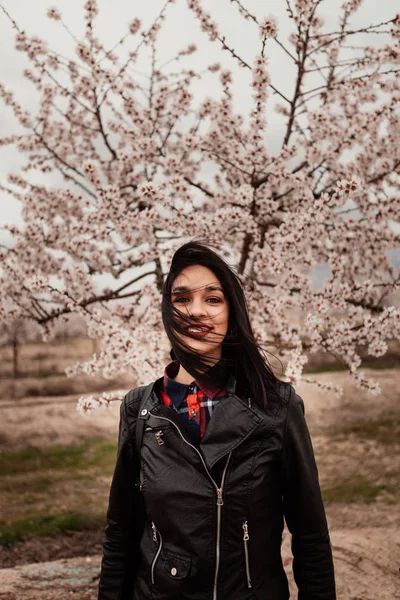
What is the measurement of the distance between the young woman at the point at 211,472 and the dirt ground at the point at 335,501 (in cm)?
282

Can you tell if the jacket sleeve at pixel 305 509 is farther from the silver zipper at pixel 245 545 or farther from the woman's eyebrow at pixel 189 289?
the woman's eyebrow at pixel 189 289

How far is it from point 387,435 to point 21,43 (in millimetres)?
11686

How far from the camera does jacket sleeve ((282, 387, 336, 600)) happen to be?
200 cm

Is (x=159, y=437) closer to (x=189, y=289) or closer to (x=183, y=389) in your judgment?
(x=183, y=389)

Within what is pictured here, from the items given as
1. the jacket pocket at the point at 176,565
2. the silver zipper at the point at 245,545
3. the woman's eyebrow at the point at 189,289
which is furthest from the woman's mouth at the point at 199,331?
the jacket pocket at the point at 176,565

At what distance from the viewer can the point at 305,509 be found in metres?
2.02

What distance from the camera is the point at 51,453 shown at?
11.9 m

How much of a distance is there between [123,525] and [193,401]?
26.8 inches

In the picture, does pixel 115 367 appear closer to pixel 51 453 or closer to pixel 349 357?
pixel 349 357

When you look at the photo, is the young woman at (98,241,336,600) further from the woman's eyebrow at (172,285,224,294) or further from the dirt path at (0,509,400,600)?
the dirt path at (0,509,400,600)

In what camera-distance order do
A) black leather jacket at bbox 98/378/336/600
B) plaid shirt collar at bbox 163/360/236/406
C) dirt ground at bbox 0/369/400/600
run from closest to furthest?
black leather jacket at bbox 98/378/336/600, plaid shirt collar at bbox 163/360/236/406, dirt ground at bbox 0/369/400/600

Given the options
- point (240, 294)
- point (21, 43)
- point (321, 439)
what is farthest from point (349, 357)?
point (321, 439)

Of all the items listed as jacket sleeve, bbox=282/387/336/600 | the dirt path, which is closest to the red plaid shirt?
jacket sleeve, bbox=282/387/336/600

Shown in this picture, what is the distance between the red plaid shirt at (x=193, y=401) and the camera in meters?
2.10
